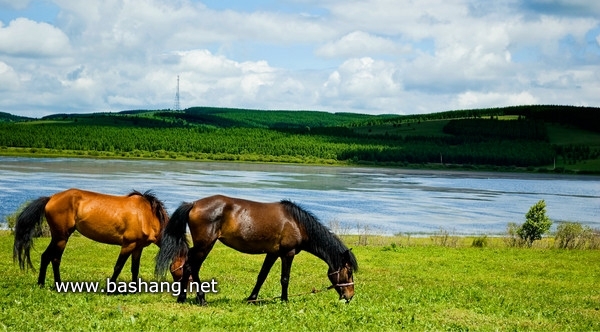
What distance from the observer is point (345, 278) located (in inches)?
516

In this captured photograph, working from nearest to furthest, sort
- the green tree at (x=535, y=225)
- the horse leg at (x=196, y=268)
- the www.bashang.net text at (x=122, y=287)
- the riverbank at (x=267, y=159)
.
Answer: the horse leg at (x=196, y=268) < the www.bashang.net text at (x=122, y=287) < the green tree at (x=535, y=225) < the riverbank at (x=267, y=159)

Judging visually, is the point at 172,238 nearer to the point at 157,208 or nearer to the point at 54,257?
the point at 157,208

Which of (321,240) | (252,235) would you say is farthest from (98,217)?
(321,240)

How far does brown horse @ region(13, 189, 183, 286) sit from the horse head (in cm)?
297

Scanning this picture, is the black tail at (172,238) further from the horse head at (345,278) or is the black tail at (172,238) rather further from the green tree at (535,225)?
the green tree at (535,225)

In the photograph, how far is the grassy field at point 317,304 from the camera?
10891mm

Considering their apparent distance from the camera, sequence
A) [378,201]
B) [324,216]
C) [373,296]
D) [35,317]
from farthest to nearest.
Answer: [378,201], [324,216], [373,296], [35,317]

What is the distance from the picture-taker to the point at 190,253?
12.5 meters

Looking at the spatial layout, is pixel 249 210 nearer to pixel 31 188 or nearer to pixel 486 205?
pixel 31 188

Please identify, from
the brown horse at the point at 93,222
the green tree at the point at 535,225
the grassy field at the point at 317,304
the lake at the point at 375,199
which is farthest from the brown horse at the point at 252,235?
the green tree at the point at 535,225

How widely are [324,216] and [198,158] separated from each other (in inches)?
3968

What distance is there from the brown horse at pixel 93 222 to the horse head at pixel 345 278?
2.97 metres

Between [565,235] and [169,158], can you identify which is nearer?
[565,235]

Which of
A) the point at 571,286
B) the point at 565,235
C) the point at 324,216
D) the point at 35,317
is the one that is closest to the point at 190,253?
the point at 35,317
